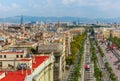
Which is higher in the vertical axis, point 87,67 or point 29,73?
point 29,73

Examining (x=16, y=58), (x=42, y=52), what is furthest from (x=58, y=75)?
(x=16, y=58)

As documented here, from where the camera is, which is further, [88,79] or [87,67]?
[87,67]

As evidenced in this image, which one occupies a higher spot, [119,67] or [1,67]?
[1,67]

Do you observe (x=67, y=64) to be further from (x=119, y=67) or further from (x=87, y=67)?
(x=119, y=67)

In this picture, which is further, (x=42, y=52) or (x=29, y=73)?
(x=42, y=52)

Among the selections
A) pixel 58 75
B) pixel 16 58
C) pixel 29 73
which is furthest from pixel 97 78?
pixel 29 73

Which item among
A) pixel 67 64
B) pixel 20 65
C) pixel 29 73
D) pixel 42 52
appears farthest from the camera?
pixel 67 64

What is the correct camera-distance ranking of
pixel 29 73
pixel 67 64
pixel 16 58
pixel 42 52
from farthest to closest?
1. pixel 67 64
2. pixel 42 52
3. pixel 16 58
4. pixel 29 73

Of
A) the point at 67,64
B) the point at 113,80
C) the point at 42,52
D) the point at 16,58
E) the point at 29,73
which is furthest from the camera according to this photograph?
the point at 67,64

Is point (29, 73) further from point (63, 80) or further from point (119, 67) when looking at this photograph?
point (119, 67)
